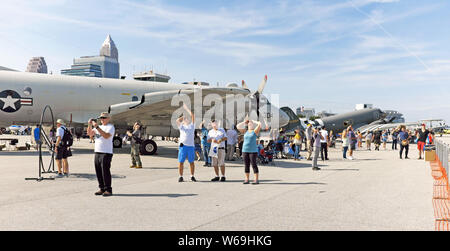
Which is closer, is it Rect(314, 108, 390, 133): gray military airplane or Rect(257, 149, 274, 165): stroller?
Rect(257, 149, 274, 165): stroller

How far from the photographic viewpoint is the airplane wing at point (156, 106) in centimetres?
1462

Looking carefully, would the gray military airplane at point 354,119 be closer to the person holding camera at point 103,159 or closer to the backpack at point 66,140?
the backpack at point 66,140

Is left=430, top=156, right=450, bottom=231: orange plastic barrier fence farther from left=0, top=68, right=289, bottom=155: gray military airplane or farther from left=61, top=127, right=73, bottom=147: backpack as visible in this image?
left=61, top=127, right=73, bottom=147: backpack

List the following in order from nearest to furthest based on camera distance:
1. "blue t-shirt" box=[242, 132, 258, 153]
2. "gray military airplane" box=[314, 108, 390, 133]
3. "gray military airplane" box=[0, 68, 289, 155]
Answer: "blue t-shirt" box=[242, 132, 258, 153]
"gray military airplane" box=[0, 68, 289, 155]
"gray military airplane" box=[314, 108, 390, 133]

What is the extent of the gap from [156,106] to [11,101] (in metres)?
8.35

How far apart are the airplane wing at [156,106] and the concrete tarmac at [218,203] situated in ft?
16.5

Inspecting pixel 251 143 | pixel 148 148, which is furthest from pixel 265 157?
pixel 148 148

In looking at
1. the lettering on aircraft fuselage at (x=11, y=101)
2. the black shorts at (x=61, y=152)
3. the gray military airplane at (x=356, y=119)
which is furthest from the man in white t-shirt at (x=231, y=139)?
the gray military airplane at (x=356, y=119)

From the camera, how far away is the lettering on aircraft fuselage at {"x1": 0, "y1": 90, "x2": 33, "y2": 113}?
17.6 m

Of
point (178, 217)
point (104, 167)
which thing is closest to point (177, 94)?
point (104, 167)

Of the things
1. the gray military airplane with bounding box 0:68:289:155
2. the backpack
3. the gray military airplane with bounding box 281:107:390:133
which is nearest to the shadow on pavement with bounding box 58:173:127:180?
the backpack

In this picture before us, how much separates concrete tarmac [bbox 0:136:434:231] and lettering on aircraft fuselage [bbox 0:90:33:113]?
29.7ft

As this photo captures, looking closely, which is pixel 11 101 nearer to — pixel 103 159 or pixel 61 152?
pixel 61 152
